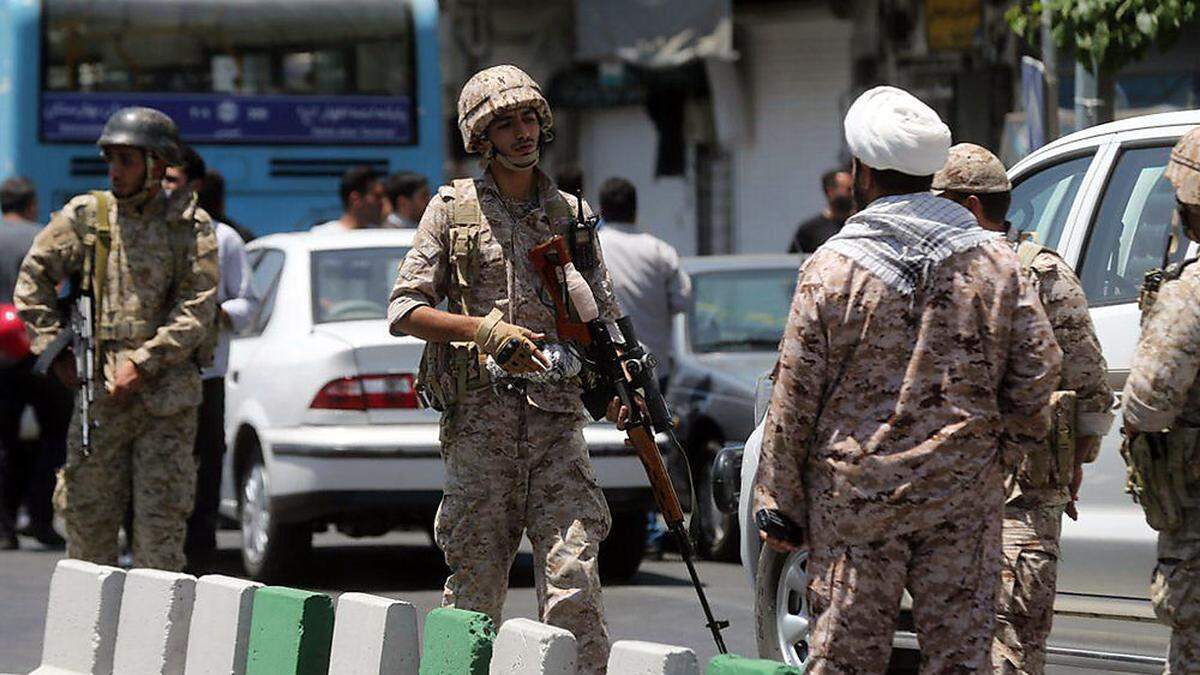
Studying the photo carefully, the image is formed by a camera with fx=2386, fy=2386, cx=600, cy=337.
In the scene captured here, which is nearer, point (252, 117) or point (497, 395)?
point (497, 395)

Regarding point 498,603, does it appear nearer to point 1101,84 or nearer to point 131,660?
point 131,660

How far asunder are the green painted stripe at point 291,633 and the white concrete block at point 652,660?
1.19 metres

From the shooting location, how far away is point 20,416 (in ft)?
41.3

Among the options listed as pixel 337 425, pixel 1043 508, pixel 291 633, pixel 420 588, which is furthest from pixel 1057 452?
pixel 420 588

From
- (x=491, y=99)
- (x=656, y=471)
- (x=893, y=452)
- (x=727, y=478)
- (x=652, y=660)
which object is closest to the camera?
(x=893, y=452)

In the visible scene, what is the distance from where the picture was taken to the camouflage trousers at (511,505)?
6098 mm

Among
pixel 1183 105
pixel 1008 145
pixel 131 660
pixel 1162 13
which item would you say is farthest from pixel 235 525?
pixel 1183 105

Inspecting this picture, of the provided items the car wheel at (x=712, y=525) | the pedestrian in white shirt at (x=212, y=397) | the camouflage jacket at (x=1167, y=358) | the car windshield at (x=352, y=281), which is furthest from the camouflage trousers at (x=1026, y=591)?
the car wheel at (x=712, y=525)

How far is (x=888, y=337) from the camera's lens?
15.4 feet

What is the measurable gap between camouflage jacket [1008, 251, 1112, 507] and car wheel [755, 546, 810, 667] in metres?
1.35

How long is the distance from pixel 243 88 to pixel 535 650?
42.8ft

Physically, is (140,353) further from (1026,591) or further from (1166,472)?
(1166,472)

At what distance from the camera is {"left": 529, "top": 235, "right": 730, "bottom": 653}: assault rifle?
6.13 metres

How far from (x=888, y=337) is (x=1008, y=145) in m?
9.04
